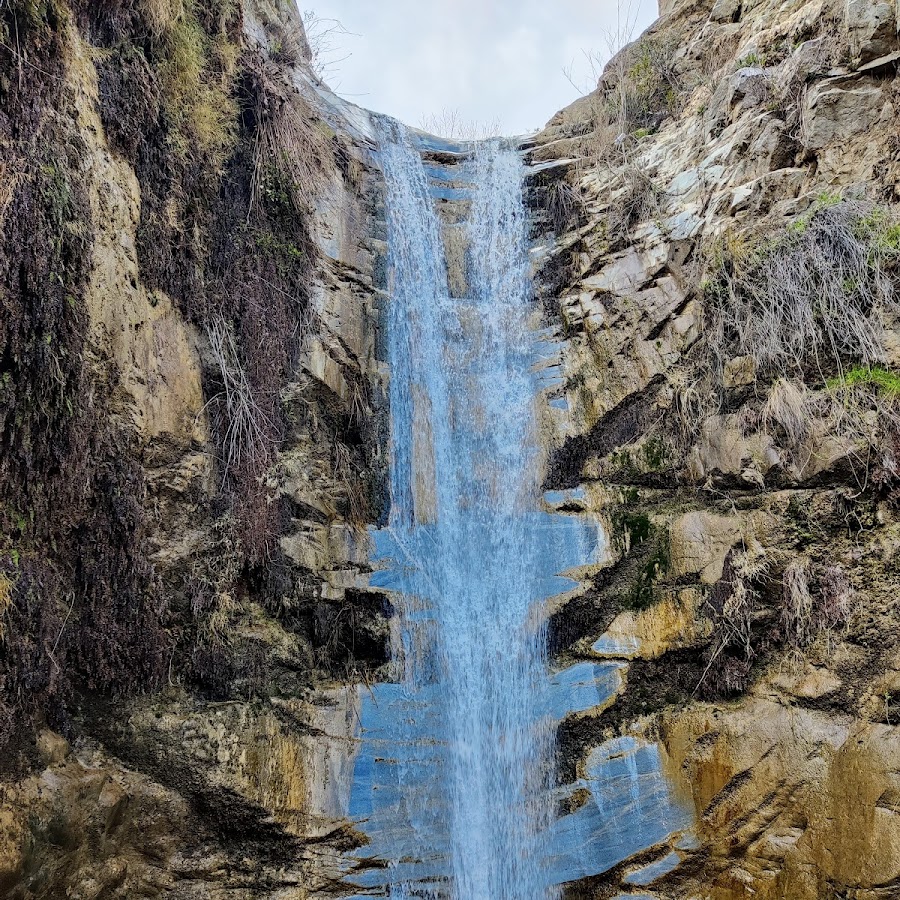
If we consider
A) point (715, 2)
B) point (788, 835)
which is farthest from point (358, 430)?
point (715, 2)

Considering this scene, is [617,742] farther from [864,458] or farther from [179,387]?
[179,387]

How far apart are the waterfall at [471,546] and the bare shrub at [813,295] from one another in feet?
6.32

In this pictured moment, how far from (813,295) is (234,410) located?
435 cm

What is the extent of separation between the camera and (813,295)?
5.20 m

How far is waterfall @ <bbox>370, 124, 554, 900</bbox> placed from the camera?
17.0 ft

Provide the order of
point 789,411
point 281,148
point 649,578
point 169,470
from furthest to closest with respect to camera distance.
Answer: point 281,148 → point 649,578 → point 789,411 → point 169,470

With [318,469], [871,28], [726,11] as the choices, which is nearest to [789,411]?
[871,28]

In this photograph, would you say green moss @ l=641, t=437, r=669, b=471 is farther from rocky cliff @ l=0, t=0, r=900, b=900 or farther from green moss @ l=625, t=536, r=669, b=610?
green moss @ l=625, t=536, r=669, b=610

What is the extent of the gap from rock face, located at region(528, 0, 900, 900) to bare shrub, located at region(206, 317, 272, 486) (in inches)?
98.9

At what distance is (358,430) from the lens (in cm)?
616

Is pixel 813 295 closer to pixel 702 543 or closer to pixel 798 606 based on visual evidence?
pixel 702 543

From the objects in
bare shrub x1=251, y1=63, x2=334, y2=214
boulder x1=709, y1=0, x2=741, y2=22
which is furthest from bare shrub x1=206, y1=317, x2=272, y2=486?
boulder x1=709, y1=0, x2=741, y2=22

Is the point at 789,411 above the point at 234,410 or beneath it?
beneath

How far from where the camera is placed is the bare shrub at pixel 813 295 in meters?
4.98
